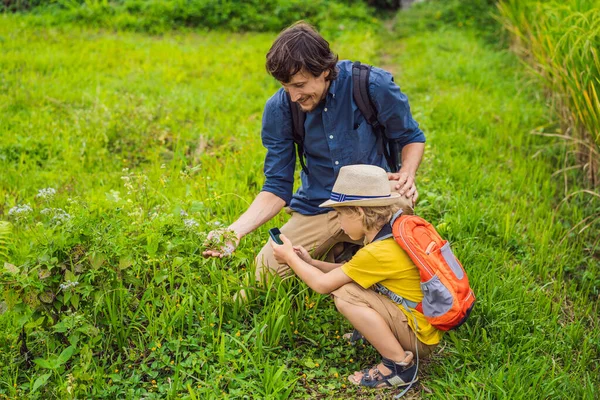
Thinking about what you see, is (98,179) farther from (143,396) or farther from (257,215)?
(143,396)

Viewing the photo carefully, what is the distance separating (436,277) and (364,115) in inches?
41.6

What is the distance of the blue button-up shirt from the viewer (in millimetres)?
3332

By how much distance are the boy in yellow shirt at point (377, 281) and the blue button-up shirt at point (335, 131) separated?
48 cm

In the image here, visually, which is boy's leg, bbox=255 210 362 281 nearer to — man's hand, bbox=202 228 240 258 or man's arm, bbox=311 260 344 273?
man's arm, bbox=311 260 344 273

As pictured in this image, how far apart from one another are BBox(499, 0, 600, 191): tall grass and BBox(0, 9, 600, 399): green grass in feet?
1.19

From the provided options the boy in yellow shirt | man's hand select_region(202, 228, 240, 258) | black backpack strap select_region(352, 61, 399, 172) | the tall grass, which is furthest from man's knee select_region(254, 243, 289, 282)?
the tall grass

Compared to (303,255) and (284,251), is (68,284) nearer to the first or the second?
(284,251)

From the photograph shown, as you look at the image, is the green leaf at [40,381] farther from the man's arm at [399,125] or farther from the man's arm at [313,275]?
the man's arm at [399,125]

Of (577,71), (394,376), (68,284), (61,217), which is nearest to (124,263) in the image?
(68,284)

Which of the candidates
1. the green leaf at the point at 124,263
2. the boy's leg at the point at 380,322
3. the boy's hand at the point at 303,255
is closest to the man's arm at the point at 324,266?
the boy's hand at the point at 303,255

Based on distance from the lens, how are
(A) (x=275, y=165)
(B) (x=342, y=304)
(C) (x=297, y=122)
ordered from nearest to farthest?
(B) (x=342, y=304) < (C) (x=297, y=122) < (A) (x=275, y=165)

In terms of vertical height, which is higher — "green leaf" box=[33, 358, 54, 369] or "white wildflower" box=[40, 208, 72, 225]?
"white wildflower" box=[40, 208, 72, 225]

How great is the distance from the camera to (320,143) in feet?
11.3

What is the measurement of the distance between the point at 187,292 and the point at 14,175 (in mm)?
2618
